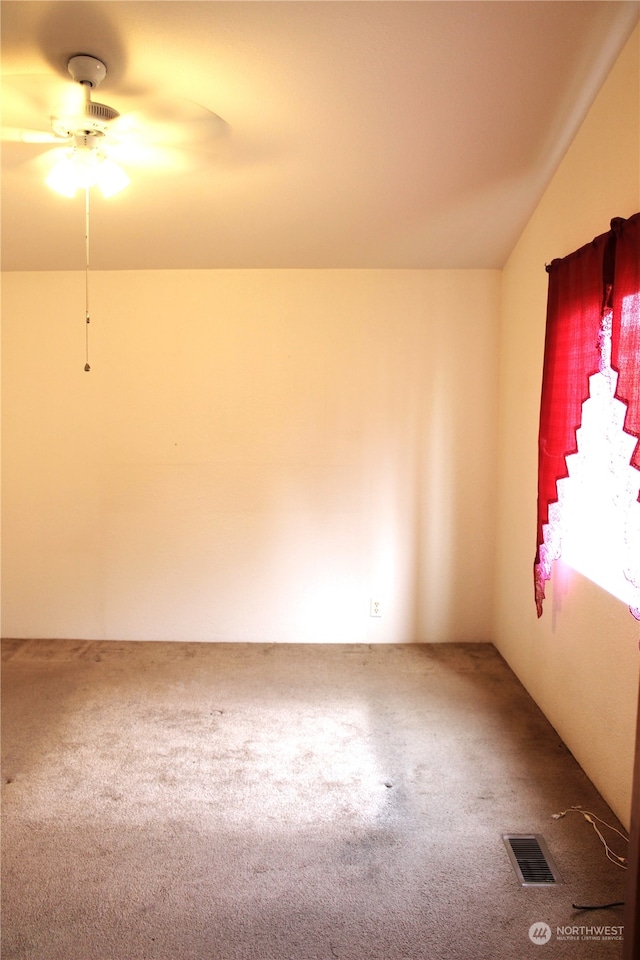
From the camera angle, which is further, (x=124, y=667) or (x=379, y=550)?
(x=379, y=550)

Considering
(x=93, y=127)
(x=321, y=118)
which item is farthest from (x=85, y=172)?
(x=321, y=118)

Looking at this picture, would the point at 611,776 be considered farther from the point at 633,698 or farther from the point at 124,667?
the point at 124,667

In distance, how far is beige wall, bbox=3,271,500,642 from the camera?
3.70m

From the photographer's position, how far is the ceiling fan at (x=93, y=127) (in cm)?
187

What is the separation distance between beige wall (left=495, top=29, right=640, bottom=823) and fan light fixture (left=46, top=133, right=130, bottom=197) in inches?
67.2

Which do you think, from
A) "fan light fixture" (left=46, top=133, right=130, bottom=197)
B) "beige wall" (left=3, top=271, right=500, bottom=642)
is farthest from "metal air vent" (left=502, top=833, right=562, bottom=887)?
"fan light fixture" (left=46, top=133, right=130, bottom=197)

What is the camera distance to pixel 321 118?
7.56 feet

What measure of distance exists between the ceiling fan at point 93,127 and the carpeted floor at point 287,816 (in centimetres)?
222

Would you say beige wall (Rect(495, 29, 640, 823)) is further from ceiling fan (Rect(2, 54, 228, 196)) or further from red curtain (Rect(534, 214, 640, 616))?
ceiling fan (Rect(2, 54, 228, 196))

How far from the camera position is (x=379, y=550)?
149 inches

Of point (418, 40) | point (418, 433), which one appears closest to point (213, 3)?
point (418, 40)

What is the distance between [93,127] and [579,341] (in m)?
1.85

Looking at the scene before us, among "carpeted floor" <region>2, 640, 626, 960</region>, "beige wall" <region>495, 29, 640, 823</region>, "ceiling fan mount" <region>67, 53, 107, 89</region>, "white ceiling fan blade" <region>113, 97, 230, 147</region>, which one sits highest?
"ceiling fan mount" <region>67, 53, 107, 89</region>

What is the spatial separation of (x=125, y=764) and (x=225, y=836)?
0.64 meters
